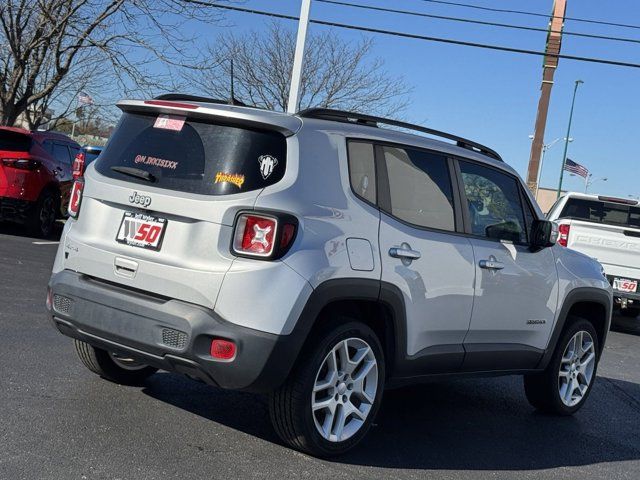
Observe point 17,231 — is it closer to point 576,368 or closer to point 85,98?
point 85,98

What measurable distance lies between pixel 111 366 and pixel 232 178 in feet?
6.11

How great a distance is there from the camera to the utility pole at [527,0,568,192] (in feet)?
71.9

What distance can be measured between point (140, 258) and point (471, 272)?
2.01 metres

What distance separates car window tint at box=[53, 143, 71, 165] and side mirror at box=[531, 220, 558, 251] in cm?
1036

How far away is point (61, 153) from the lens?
47.5 feet

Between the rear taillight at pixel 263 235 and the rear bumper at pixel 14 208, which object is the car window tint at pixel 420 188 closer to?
the rear taillight at pixel 263 235

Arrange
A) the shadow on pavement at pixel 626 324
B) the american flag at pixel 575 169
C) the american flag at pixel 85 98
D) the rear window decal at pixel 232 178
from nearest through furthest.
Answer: the rear window decal at pixel 232 178 < the shadow on pavement at pixel 626 324 < the american flag at pixel 85 98 < the american flag at pixel 575 169

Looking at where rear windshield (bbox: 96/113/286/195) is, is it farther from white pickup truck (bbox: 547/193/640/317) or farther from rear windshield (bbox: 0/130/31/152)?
rear windshield (bbox: 0/130/31/152)

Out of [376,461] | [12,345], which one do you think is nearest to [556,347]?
[376,461]

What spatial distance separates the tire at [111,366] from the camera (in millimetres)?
5297

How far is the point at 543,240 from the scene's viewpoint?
5762 mm

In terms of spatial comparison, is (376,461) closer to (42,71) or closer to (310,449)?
(310,449)

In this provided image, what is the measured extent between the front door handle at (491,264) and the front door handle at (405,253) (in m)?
0.65

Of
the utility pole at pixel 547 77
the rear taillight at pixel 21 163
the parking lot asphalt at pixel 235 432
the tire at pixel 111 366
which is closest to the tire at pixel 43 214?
the rear taillight at pixel 21 163
